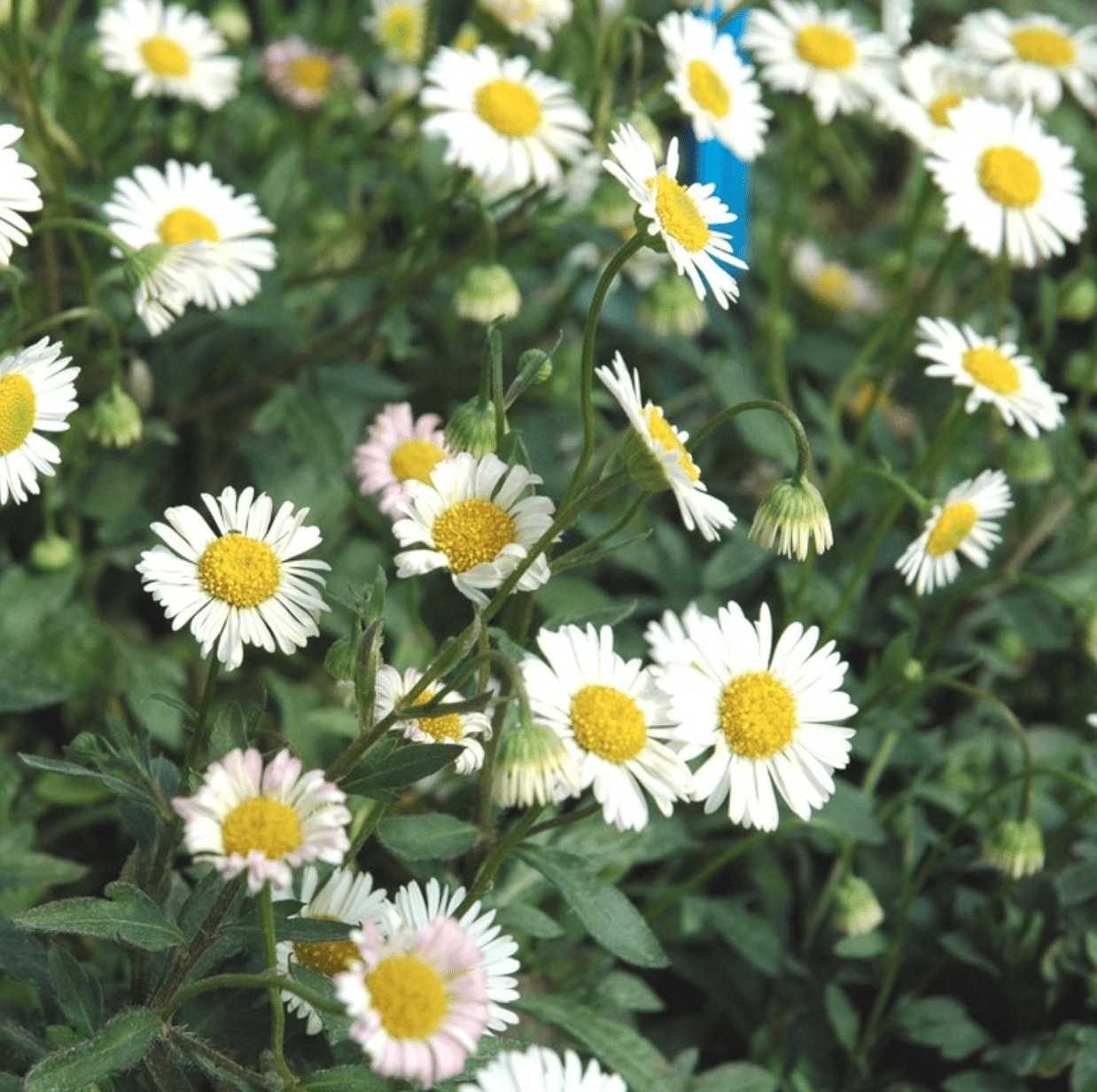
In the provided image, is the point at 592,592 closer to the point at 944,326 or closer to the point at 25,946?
the point at 944,326

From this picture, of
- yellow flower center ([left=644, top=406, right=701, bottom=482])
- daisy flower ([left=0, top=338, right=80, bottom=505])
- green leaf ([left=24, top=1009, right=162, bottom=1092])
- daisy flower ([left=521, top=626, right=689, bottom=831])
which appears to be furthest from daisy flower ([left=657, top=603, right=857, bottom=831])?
daisy flower ([left=0, top=338, right=80, bottom=505])

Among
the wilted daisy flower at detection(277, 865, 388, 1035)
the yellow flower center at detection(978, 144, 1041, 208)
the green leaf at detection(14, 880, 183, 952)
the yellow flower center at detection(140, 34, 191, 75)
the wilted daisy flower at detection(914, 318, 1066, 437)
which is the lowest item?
the green leaf at detection(14, 880, 183, 952)

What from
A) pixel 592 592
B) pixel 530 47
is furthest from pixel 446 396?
pixel 530 47

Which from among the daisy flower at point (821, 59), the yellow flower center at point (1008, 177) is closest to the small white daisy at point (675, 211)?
the yellow flower center at point (1008, 177)

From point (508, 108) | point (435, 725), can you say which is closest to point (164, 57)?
point (508, 108)

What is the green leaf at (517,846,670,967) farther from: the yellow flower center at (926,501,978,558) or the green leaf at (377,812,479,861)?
the yellow flower center at (926,501,978,558)

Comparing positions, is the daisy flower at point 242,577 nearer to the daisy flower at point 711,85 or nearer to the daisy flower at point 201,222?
the daisy flower at point 201,222

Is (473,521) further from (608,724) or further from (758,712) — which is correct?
(758,712)
